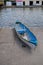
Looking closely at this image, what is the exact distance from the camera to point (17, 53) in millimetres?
6125

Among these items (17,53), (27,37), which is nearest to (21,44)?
(27,37)

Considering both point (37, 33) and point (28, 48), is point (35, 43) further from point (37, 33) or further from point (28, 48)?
point (37, 33)

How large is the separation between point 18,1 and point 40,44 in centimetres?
3349

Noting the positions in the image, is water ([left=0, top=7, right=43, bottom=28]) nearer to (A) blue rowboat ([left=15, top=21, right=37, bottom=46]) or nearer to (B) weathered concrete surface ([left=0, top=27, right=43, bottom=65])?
(A) blue rowboat ([left=15, top=21, right=37, bottom=46])

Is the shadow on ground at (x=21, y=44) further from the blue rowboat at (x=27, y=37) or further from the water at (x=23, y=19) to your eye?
the water at (x=23, y=19)

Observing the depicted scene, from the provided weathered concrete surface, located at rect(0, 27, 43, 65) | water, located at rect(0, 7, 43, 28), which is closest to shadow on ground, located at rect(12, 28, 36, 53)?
weathered concrete surface, located at rect(0, 27, 43, 65)

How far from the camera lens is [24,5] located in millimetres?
40156

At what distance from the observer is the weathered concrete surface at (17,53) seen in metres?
5.52

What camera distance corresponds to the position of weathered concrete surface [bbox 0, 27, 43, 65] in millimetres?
5523

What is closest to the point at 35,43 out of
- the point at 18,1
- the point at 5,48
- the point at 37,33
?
the point at 5,48

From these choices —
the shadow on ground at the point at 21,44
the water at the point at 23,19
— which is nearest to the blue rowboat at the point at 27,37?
the shadow on ground at the point at 21,44

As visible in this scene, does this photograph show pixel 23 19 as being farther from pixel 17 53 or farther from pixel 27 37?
pixel 17 53

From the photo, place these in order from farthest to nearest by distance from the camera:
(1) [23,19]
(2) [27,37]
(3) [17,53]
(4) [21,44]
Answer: (1) [23,19]
(2) [27,37]
(4) [21,44]
(3) [17,53]

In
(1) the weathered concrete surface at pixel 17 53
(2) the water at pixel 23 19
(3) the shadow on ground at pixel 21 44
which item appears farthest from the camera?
(2) the water at pixel 23 19
